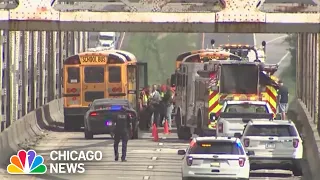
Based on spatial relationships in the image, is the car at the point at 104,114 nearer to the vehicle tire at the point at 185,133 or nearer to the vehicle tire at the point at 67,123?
the vehicle tire at the point at 185,133

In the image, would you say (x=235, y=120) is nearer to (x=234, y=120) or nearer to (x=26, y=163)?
(x=234, y=120)

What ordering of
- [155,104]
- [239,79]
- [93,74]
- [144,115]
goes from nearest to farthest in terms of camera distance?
[239,79], [93,74], [155,104], [144,115]

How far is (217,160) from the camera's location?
26.8 m

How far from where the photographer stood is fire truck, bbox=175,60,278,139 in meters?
37.5

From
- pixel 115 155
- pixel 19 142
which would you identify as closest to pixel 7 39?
pixel 19 142

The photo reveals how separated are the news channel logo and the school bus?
7884mm

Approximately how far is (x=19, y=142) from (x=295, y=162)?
10.9 metres

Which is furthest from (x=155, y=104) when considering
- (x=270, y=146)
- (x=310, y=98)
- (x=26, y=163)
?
(x=270, y=146)

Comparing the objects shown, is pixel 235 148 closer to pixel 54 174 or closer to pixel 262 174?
pixel 262 174

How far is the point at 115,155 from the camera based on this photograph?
111ft

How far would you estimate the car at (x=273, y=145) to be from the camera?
29453mm

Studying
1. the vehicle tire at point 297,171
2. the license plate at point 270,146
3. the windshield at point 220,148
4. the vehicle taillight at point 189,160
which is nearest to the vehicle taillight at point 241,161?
the windshield at point 220,148

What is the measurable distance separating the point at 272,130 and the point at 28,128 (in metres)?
13.6

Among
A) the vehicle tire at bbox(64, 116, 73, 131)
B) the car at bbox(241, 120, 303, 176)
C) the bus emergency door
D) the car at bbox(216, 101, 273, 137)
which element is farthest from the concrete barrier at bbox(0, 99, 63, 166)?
the car at bbox(241, 120, 303, 176)
